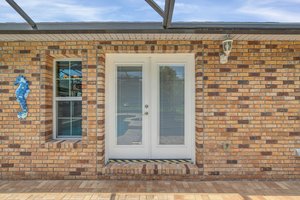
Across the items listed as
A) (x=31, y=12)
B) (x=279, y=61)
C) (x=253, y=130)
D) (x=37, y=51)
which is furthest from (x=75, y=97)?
(x=279, y=61)

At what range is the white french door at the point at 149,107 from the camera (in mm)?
4582

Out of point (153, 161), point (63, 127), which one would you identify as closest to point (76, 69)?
point (63, 127)

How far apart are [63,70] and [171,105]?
2.24 metres

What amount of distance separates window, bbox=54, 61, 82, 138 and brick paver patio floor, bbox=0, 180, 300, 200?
1032mm

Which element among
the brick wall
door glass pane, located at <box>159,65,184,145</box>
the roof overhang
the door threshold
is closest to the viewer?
the roof overhang

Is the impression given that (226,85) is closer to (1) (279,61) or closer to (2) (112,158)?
(1) (279,61)

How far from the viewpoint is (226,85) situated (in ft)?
13.6

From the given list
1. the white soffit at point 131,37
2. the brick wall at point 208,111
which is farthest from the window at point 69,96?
the white soffit at point 131,37

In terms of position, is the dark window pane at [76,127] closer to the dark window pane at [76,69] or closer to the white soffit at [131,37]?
the dark window pane at [76,69]

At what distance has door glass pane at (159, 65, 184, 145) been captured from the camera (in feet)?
15.1

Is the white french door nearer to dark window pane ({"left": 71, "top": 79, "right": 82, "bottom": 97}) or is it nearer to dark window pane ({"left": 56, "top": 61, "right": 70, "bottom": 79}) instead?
dark window pane ({"left": 71, "top": 79, "right": 82, "bottom": 97})

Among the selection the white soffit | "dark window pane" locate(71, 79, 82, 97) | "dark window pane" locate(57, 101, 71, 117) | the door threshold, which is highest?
the white soffit

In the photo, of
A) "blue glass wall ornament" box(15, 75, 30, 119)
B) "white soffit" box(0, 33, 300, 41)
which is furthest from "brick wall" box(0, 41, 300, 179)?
"white soffit" box(0, 33, 300, 41)

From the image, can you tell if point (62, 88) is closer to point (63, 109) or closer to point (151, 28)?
point (63, 109)
